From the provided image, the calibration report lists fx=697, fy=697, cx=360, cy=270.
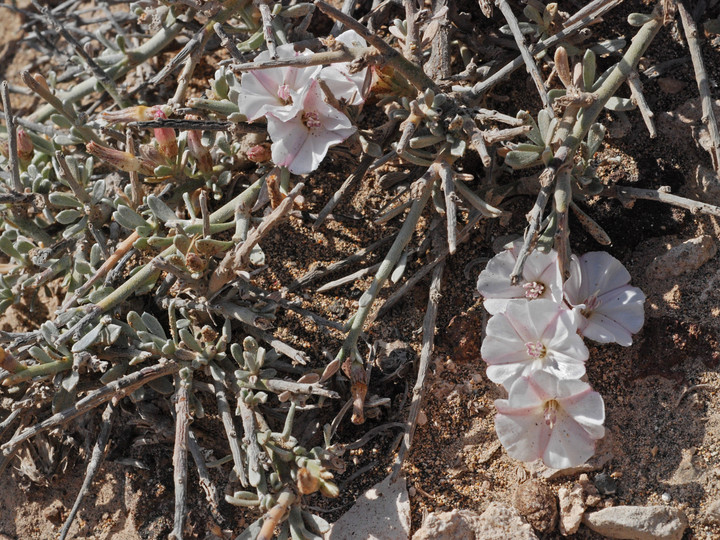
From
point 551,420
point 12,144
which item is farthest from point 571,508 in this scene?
point 12,144

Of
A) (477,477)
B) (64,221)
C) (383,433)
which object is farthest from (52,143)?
(477,477)

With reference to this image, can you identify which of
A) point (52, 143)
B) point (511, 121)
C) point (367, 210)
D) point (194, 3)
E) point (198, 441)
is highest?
point (194, 3)

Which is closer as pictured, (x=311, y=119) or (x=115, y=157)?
(x=311, y=119)

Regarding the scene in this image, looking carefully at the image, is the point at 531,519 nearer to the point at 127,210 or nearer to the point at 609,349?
the point at 609,349

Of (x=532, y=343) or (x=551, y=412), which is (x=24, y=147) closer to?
(x=532, y=343)

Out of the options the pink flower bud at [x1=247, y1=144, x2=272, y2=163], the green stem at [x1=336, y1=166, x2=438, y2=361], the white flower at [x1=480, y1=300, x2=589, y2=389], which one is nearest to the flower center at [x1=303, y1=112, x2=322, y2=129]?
the pink flower bud at [x1=247, y1=144, x2=272, y2=163]

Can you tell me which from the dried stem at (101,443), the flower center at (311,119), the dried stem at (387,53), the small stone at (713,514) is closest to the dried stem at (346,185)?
the flower center at (311,119)

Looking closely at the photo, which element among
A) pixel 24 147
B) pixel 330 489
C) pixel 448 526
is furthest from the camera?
pixel 24 147

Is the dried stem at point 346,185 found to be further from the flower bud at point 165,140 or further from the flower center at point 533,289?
the flower center at point 533,289
